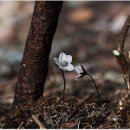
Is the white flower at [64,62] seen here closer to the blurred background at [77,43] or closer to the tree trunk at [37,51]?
the tree trunk at [37,51]

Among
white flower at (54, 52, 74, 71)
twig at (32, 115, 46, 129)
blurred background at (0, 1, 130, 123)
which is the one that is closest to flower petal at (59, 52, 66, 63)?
white flower at (54, 52, 74, 71)

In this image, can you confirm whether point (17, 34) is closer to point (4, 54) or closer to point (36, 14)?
point (4, 54)

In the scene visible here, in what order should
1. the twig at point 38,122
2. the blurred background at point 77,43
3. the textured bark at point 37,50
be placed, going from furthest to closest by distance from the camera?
1. the blurred background at point 77,43
2. the textured bark at point 37,50
3. the twig at point 38,122

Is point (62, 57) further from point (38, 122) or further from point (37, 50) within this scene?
point (38, 122)

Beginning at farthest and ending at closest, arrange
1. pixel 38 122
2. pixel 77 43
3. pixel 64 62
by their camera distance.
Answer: pixel 77 43 < pixel 64 62 < pixel 38 122

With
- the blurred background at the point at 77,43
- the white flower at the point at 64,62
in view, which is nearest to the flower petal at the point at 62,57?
the white flower at the point at 64,62

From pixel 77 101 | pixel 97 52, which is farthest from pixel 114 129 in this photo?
pixel 97 52

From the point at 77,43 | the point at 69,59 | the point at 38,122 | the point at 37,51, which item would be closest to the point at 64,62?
the point at 69,59

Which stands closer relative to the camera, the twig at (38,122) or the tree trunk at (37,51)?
the twig at (38,122)
